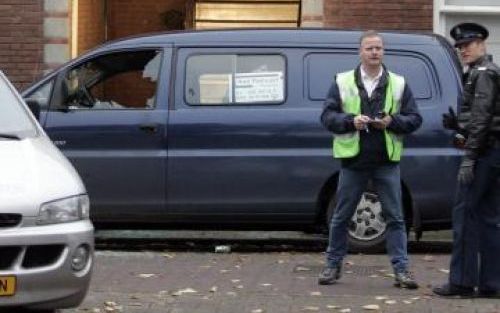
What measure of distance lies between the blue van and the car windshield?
2.47 metres

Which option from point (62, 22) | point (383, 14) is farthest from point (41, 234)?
point (383, 14)

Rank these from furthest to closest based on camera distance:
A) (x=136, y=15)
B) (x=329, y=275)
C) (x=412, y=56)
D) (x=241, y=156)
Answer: (x=136, y=15) < (x=412, y=56) < (x=241, y=156) < (x=329, y=275)

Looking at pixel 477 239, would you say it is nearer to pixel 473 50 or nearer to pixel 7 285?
pixel 473 50

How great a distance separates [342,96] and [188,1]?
840 centimetres

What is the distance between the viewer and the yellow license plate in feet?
19.2

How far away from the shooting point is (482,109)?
7.22m

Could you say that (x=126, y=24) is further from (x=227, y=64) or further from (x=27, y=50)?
(x=227, y=64)

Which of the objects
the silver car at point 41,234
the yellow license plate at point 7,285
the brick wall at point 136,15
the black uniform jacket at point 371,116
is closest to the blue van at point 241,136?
the black uniform jacket at point 371,116

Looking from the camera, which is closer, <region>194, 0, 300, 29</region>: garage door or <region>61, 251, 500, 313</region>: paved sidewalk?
<region>61, 251, 500, 313</region>: paved sidewalk

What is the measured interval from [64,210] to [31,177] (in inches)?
10.2

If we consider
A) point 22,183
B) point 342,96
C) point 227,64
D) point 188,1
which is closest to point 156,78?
point 227,64

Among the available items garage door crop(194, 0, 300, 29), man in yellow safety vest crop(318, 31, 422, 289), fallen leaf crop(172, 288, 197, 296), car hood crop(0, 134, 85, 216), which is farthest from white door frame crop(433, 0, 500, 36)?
car hood crop(0, 134, 85, 216)

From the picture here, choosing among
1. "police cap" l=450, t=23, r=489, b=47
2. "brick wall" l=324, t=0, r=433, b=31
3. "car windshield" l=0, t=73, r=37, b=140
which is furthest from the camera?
"brick wall" l=324, t=0, r=433, b=31

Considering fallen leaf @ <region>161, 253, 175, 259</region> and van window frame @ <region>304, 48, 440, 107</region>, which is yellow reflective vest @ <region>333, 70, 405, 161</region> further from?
fallen leaf @ <region>161, 253, 175, 259</region>
